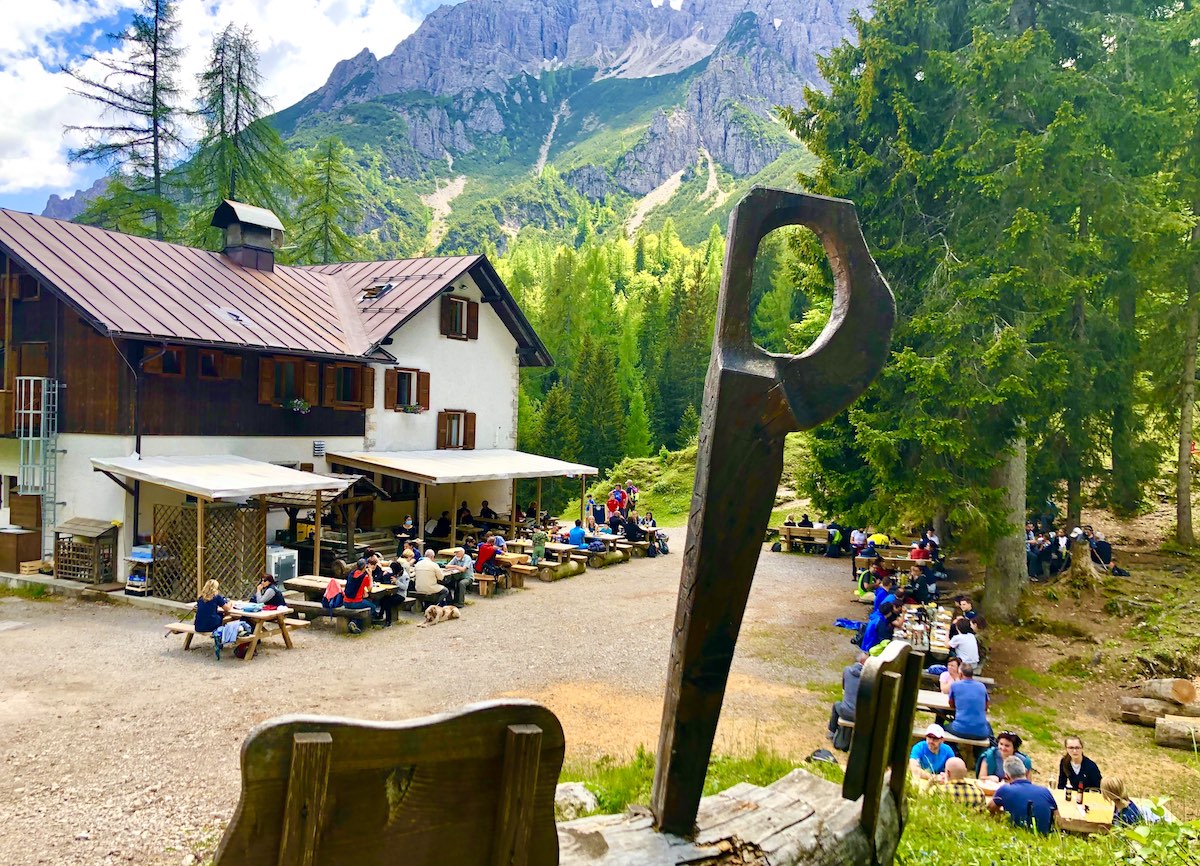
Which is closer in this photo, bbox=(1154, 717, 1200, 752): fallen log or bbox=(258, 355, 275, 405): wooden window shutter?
bbox=(1154, 717, 1200, 752): fallen log

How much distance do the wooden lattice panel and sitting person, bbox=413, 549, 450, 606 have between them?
2.90 m

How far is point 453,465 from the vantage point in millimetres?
20938

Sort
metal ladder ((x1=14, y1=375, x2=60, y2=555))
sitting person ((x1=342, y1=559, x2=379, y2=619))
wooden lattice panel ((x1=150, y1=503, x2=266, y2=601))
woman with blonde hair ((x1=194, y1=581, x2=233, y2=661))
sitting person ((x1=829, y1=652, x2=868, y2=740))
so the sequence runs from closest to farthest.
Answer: sitting person ((x1=829, y1=652, x2=868, y2=740)), woman with blonde hair ((x1=194, y1=581, x2=233, y2=661)), sitting person ((x1=342, y1=559, x2=379, y2=619)), wooden lattice panel ((x1=150, y1=503, x2=266, y2=601)), metal ladder ((x1=14, y1=375, x2=60, y2=555))

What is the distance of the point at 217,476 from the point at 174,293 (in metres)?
5.10

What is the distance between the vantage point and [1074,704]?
414 inches

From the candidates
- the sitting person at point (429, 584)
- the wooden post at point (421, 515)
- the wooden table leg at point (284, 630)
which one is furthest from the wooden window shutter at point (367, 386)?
the wooden table leg at point (284, 630)

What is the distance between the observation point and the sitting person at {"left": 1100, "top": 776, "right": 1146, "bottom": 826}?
20.6ft

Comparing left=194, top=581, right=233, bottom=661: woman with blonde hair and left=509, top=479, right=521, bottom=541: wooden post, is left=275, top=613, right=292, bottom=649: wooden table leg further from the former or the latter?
left=509, top=479, right=521, bottom=541: wooden post

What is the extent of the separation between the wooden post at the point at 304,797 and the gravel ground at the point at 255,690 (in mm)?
4996

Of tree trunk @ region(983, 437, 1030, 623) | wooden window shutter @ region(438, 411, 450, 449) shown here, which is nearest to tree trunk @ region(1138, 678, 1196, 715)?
tree trunk @ region(983, 437, 1030, 623)

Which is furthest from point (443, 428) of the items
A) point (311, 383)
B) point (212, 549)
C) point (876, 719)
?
point (876, 719)

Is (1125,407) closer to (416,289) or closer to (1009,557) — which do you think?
(1009,557)

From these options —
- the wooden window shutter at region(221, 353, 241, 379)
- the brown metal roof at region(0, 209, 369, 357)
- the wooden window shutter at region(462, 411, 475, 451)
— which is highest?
the brown metal roof at region(0, 209, 369, 357)

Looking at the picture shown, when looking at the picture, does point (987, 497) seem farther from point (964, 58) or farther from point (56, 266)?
point (56, 266)
